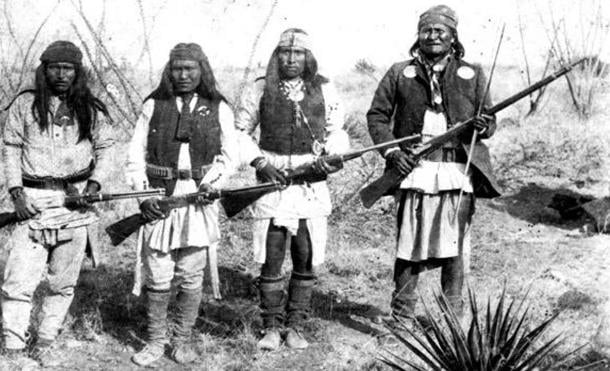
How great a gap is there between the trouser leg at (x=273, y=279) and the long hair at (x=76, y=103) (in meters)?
1.31

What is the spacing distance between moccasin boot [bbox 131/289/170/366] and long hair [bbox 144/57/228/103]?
1.24 meters

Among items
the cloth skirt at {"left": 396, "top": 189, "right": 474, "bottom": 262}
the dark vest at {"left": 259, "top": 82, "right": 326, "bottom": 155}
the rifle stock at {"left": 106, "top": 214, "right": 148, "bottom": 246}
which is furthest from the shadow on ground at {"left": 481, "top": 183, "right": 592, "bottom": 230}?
the rifle stock at {"left": 106, "top": 214, "right": 148, "bottom": 246}

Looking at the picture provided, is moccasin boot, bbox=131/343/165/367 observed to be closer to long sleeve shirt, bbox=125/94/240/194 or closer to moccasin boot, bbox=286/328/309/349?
moccasin boot, bbox=286/328/309/349

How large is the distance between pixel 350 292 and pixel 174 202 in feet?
7.54

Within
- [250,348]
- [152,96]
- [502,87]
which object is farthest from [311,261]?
[502,87]

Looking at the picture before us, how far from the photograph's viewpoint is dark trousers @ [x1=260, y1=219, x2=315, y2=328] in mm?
5062

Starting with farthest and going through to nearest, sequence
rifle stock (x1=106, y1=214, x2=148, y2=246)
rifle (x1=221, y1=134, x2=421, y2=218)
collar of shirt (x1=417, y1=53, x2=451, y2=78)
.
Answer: collar of shirt (x1=417, y1=53, x2=451, y2=78)
rifle (x1=221, y1=134, x2=421, y2=218)
rifle stock (x1=106, y1=214, x2=148, y2=246)

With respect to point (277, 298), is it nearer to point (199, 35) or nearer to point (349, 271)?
point (349, 271)

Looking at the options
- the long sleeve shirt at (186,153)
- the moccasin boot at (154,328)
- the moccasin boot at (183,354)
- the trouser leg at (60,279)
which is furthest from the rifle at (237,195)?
the moccasin boot at (183,354)

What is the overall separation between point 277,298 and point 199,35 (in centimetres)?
361

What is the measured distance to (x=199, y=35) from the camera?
784cm

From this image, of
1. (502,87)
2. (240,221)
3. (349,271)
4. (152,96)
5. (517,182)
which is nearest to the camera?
(152,96)

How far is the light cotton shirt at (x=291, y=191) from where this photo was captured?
16.3 ft

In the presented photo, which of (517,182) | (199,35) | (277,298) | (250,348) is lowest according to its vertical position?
(250,348)
